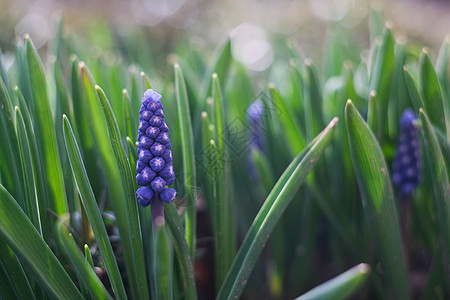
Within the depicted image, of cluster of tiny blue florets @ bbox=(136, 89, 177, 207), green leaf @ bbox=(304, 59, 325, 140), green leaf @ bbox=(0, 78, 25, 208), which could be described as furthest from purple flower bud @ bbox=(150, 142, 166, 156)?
green leaf @ bbox=(304, 59, 325, 140)

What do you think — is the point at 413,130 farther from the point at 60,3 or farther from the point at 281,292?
the point at 60,3

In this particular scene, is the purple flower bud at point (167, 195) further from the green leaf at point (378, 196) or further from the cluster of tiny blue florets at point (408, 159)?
the cluster of tiny blue florets at point (408, 159)

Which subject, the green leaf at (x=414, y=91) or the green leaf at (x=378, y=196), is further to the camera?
the green leaf at (x=414, y=91)

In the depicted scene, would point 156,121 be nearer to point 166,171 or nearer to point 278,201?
point 166,171

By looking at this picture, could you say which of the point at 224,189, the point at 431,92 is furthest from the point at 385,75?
the point at 224,189

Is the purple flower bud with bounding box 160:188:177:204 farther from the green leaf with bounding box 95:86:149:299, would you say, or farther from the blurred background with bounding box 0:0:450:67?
the blurred background with bounding box 0:0:450:67

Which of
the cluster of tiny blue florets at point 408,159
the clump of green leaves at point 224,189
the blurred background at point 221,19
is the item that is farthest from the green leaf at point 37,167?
the blurred background at point 221,19

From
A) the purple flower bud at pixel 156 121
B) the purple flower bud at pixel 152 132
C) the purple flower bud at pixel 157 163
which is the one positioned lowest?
the purple flower bud at pixel 157 163

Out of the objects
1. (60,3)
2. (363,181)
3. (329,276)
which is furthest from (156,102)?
(60,3)
